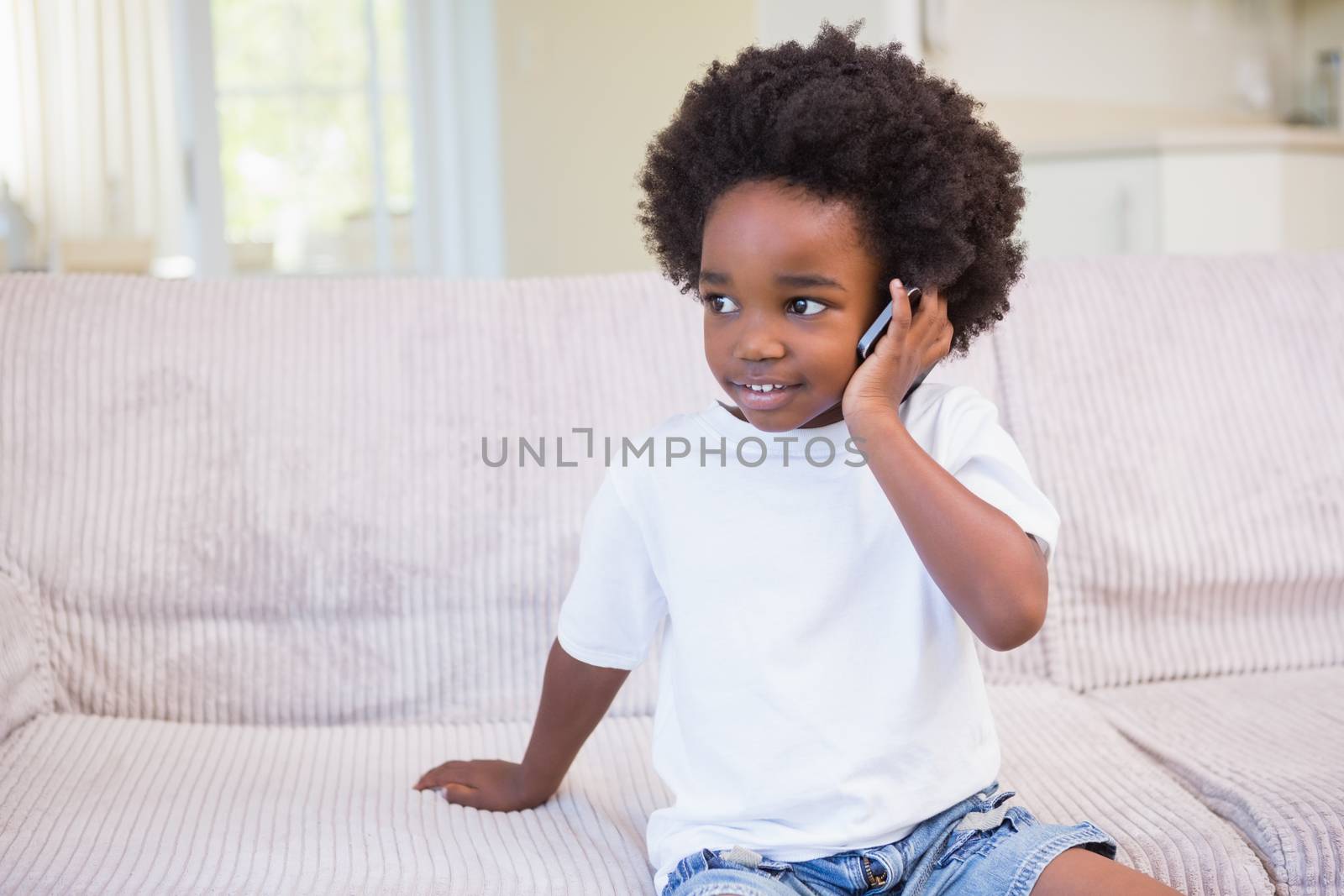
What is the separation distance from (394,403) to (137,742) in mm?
441

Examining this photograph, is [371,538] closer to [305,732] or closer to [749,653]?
[305,732]

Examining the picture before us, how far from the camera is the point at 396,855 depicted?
1023 mm

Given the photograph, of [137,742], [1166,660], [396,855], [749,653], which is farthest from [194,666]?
[1166,660]

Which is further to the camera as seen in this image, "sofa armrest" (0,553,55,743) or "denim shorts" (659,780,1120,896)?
"sofa armrest" (0,553,55,743)

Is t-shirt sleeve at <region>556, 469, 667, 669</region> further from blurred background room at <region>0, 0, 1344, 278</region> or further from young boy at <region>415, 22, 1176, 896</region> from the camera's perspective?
blurred background room at <region>0, 0, 1344, 278</region>

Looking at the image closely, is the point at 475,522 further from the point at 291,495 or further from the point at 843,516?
the point at 843,516

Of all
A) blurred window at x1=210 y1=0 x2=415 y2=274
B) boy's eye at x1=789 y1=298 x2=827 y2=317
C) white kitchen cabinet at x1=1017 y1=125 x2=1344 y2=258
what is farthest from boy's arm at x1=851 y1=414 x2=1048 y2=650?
blurred window at x1=210 y1=0 x2=415 y2=274

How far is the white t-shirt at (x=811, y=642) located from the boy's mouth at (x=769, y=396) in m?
0.08

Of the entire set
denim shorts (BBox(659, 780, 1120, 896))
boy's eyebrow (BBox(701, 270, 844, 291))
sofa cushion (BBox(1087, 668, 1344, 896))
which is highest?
boy's eyebrow (BBox(701, 270, 844, 291))

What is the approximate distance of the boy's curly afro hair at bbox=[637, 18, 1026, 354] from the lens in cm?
93

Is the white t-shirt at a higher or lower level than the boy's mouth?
lower

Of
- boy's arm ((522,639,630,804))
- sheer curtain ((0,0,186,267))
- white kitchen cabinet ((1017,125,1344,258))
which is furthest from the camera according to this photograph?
sheer curtain ((0,0,186,267))

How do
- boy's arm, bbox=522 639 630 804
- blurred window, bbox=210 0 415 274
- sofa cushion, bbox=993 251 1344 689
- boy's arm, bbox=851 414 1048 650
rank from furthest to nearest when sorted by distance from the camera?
blurred window, bbox=210 0 415 274, sofa cushion, bbox=993 251 1344 689, boy's arm, bbox=522 639 630 804, boy's arm, bbox=851 414 1048 650

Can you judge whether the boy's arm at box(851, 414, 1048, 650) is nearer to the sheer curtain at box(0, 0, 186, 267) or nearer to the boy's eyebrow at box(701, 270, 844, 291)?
the boy's eyebrow at box(701, 270, 844, 291)
